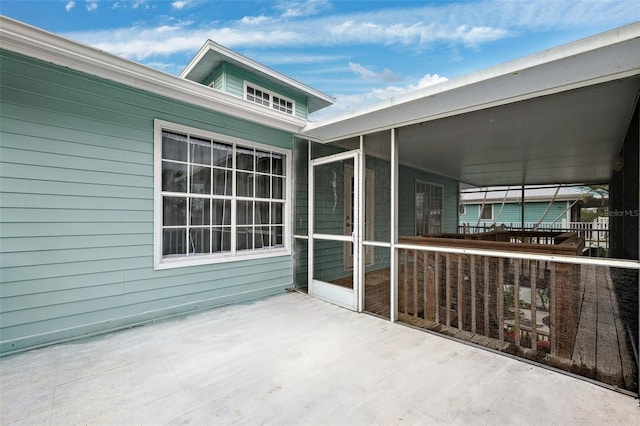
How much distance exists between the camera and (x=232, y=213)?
155 inches

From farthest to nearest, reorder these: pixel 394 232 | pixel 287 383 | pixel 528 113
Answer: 1. pixel 394 232
2. pixel 528 113
3. pixel 287 383

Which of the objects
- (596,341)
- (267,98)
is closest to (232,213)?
(596,341)

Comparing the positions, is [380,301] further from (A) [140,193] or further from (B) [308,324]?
(A) [140,193]

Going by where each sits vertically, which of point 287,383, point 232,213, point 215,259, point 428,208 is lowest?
point 287,383

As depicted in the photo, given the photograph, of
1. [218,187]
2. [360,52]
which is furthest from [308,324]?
[360,52]

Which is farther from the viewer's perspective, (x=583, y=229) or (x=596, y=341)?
(x=583, y=229)

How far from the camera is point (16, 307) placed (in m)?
2.52

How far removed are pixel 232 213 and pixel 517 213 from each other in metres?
8.30

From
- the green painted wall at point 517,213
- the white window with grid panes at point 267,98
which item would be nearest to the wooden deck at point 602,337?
the green painted wall at point 517,213

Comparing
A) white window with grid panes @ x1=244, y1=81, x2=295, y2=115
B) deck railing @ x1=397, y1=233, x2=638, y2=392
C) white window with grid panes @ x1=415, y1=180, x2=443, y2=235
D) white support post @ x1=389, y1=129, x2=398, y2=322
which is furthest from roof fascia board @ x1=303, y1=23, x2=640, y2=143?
white window with grid panes @ x1=244, y1=81, x2=295, y2=115

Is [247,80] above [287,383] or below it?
above

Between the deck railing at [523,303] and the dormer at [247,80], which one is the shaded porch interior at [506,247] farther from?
the dormer at [247,80]

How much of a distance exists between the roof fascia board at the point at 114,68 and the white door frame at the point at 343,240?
3.32 ft

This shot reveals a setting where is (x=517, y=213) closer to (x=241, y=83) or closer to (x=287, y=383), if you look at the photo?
(x=241, y=83)
